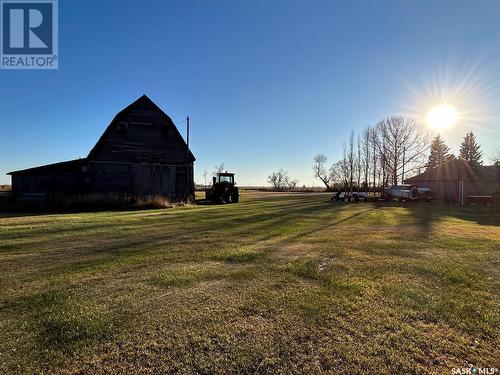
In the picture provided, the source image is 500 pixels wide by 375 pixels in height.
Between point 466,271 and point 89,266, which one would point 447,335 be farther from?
point 89,266

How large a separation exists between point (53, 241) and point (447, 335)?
9.69m

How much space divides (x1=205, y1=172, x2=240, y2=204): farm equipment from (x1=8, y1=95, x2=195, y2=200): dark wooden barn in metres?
2.53

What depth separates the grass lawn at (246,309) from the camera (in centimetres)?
305

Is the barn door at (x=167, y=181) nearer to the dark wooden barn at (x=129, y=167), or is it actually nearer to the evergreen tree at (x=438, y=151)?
the dark wooden barn at (x=129, y=167)

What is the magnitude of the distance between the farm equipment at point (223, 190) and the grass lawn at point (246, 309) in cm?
2139

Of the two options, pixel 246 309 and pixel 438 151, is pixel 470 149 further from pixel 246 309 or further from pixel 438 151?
pixel 246 309

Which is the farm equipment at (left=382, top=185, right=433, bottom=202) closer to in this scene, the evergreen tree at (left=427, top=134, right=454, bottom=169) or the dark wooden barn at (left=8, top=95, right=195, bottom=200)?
the dark wooden barn at (left=8, top=95, right=195, bottom=200)

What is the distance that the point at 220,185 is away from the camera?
97.7 ft

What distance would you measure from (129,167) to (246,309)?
941 inches

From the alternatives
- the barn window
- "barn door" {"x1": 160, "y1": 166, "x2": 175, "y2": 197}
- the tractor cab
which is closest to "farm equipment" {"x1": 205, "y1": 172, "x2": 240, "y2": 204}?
the tractor cab

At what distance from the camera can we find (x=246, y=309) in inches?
165

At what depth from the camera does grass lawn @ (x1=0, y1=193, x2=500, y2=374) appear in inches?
120

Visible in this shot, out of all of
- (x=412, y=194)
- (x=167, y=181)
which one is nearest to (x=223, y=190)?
(x=167, y=181)

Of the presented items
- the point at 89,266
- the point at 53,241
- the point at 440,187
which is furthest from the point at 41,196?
the point at 440,187
